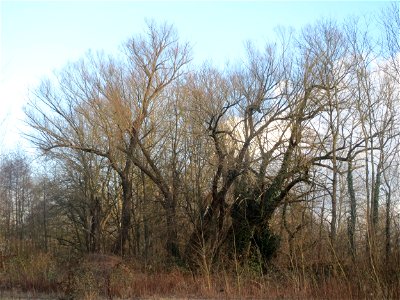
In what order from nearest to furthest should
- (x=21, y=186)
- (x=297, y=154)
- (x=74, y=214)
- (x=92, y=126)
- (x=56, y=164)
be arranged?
(x=297, y=154)
(x=92, y=126)
(x=56, y=164)
(x=74, y=214)
(x=21, y=186)

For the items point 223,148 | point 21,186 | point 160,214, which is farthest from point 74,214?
point 223,148

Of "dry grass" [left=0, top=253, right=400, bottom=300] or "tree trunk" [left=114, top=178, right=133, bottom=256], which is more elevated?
"tree trunk" [left=114, top=178, right=133, bottom=256]

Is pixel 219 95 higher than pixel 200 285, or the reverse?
pixel 219 95

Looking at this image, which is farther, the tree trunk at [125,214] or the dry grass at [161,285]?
the tree trunk at [125,214]

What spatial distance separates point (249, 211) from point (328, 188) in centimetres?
430

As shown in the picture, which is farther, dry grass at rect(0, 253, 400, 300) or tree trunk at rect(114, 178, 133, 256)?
tree trunk at rect(114, 178, 133, 256)

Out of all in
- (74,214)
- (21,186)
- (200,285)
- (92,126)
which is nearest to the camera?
(200,285)

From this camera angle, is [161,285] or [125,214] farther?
[125,214]

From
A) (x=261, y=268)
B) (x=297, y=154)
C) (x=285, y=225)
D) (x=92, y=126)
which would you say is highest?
(x=92, y=126)

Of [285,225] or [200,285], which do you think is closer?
[200,285]

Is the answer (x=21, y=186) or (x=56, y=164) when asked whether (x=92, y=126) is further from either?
(x=21, y=186)

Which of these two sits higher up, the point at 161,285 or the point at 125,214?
the point at 125,214

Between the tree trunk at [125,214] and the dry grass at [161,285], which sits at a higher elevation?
the tree trunk at [125,214]

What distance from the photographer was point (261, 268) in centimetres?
2242
